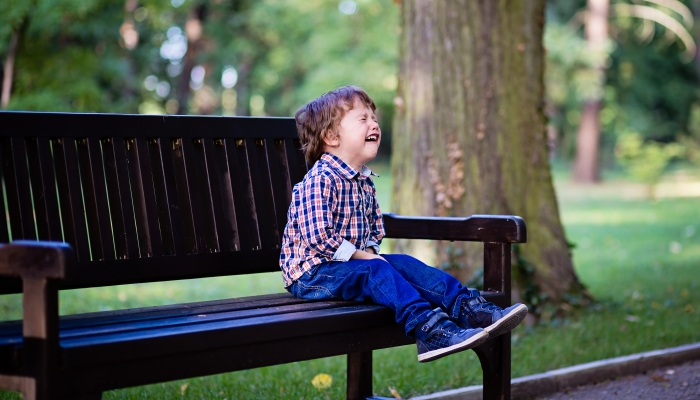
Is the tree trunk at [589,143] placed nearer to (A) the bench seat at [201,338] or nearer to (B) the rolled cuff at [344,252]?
(B) the rolled cuff at [344,252]

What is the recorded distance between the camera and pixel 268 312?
2.69m

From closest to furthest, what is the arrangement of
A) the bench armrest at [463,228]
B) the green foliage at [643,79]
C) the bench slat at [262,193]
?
1. the bench armrest at [463,228]
2. the bench slat at [262,193]
3. the green foliage at [643,79]

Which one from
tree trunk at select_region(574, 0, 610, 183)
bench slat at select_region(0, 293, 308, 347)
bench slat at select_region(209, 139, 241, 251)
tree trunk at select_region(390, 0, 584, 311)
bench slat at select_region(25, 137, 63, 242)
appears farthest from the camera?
tree trunk at select_region(574, 0, 610, 183)

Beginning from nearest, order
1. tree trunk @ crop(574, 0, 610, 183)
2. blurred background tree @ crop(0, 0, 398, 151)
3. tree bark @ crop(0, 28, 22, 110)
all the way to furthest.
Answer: tree bark @ crop(0, 28, 22, 110) < blurred background tree @ crop(0, 0, 398, 151) < tree trunk @ crop(574, 0, 610, 183)

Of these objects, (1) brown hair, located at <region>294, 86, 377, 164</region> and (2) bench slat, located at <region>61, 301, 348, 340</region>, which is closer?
(2) bench slat, located at <region>61, 301, 348, 340</region>

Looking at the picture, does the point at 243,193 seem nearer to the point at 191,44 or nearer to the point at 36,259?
the point at 36,259

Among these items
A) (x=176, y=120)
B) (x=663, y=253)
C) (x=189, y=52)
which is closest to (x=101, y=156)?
(x=176, y=120)

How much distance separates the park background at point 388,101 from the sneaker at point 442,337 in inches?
48.1

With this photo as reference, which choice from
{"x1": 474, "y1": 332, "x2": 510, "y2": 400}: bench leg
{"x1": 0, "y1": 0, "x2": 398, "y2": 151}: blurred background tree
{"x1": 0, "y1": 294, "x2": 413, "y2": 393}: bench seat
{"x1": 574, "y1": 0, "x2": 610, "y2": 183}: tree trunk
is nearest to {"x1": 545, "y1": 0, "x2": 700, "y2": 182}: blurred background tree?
{"x1": 574, "y1": 0, "x2": 610, "y2": 183}: tree trunk

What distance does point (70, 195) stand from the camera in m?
2.96

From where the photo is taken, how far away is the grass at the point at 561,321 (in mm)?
3984

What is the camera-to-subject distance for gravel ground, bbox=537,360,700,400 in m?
4.02

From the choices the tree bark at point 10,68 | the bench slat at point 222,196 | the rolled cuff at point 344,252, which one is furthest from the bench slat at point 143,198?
the tree bark at point 10,68

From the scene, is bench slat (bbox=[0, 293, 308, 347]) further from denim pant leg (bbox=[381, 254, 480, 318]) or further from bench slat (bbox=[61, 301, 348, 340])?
denim pant leg (bbox=[381, 254, 480, 318])
